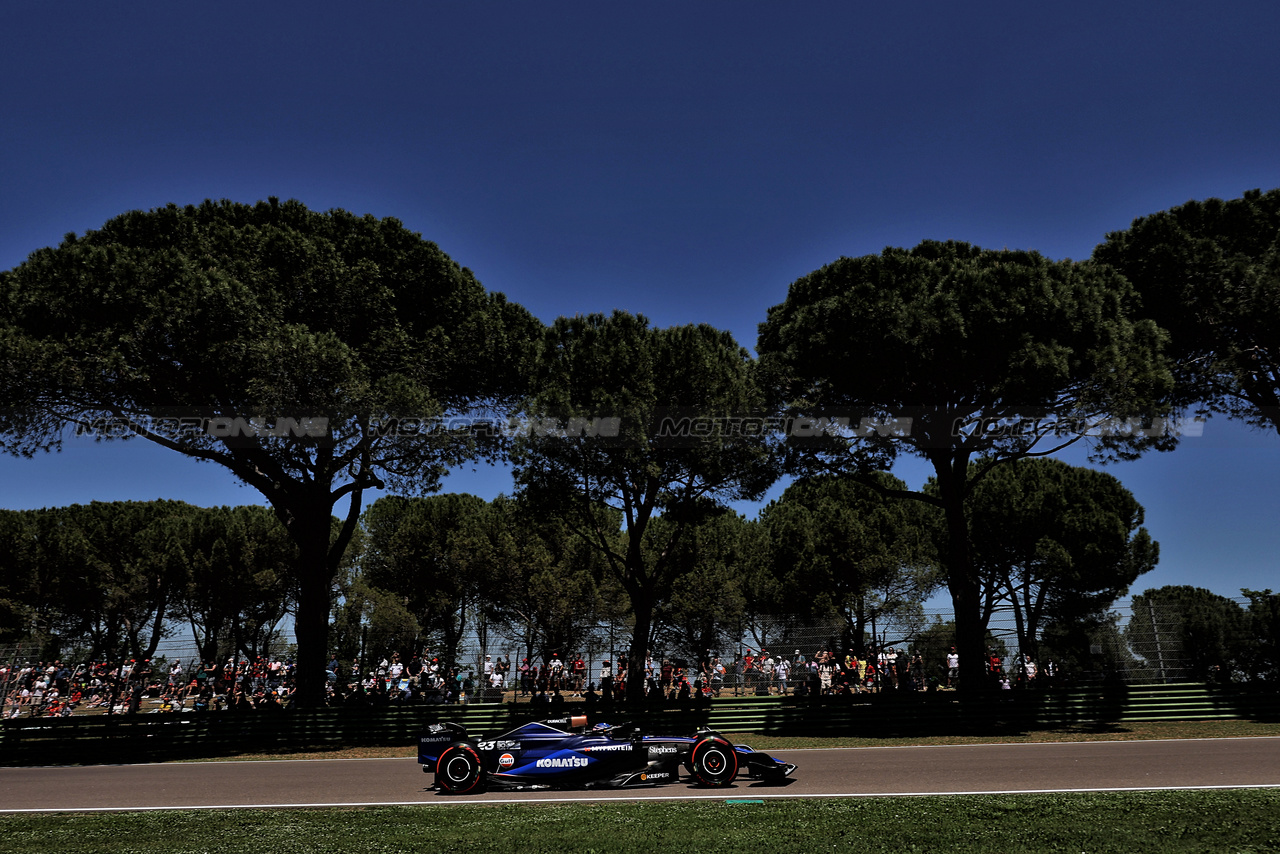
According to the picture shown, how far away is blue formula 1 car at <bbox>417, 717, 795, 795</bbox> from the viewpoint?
991cm

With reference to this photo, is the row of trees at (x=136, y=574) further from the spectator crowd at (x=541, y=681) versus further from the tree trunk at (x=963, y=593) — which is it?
the tree trunk at (x=963, y=593)

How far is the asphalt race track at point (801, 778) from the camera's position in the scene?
9.22 m

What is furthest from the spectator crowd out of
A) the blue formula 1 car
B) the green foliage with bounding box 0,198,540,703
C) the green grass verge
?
the green grass verge

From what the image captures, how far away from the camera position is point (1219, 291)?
19.2 metres

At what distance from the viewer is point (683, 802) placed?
859cm

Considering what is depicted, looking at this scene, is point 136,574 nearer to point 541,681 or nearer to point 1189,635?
point 541,681

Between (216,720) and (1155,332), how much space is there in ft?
77.0

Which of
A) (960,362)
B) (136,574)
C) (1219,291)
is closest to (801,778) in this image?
(960,362)

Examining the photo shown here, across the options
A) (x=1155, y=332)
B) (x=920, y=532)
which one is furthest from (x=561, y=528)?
(x=1155, y=332)

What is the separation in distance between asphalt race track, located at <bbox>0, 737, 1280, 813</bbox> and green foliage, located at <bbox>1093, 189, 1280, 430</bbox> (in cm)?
978

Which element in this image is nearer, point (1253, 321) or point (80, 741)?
point (80, 741)

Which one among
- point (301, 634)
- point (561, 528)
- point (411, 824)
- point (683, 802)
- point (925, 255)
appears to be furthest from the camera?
point (561, 528)

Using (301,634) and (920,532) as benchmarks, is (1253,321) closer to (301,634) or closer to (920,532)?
(920,532)

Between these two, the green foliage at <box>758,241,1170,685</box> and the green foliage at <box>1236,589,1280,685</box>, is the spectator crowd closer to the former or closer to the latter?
the green foliage at <box>758,241,1170,685</box>
